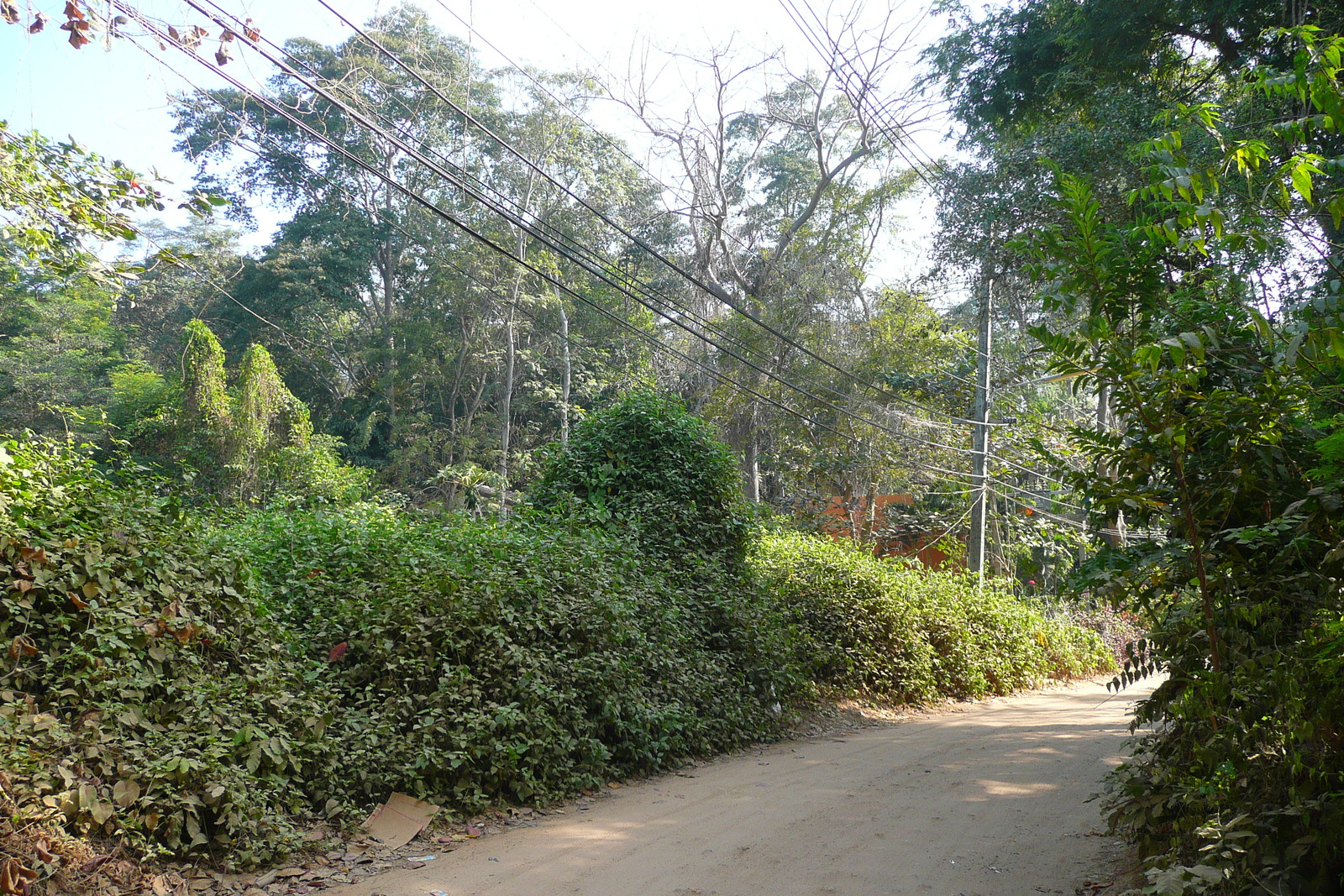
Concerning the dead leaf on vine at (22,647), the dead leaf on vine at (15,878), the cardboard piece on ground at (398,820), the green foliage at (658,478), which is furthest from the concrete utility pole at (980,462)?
the dead leaf on vine at (15,878)

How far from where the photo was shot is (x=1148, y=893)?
3.15 meters

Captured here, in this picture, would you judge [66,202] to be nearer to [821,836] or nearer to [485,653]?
[485,653]

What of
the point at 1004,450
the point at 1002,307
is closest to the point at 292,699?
the point at 1002,307

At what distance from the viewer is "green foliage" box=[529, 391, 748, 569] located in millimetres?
9883

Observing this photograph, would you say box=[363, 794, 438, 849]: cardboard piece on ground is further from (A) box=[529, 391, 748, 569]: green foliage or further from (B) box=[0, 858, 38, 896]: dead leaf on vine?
(A) box=[529, 391, 748, 569]: green foliage

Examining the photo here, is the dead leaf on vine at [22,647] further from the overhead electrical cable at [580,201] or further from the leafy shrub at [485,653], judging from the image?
the overhead electrical cable at [580,201]

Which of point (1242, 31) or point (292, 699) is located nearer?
point (292, 699)

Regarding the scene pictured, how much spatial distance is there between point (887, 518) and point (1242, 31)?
48.8 ft

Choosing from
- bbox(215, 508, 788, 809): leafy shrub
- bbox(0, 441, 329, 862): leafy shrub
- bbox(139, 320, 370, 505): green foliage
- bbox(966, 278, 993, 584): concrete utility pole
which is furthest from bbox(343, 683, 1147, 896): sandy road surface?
bbox(139, 320, 370, 505): green foliage

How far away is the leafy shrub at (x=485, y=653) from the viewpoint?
232 inches

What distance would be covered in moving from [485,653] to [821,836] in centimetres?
266

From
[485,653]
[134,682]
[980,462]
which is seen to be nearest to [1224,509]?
[485,653]

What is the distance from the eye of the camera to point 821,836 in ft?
18.2

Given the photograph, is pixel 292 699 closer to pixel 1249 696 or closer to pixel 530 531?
pixel 530 531
